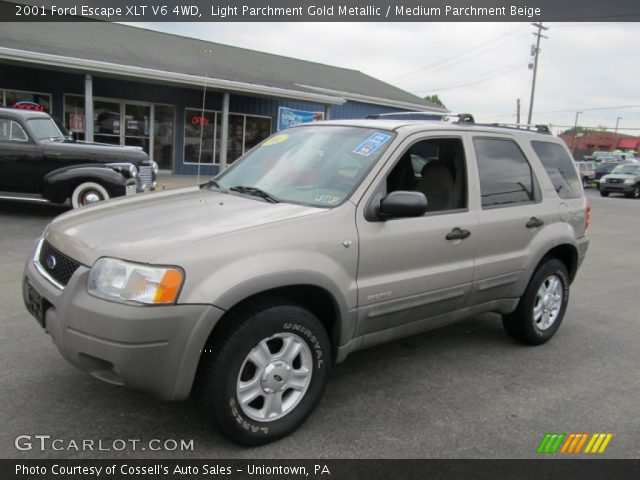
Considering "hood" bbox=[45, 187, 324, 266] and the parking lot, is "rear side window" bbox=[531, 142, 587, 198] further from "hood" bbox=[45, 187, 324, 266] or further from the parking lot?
"hood" bbox=[45, 187, 324, 266]

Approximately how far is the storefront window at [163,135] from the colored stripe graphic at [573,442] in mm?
17944

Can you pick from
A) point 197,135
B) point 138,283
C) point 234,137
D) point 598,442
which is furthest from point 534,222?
point 234,137

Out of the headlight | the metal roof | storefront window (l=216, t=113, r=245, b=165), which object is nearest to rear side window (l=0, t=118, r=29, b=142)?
the metal roof

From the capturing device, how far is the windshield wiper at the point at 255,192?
3.50m

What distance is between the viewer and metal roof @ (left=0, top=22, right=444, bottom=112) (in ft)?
48.8

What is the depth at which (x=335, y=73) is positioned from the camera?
28.7 m

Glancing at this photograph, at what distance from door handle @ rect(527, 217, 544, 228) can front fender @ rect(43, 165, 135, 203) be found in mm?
7834

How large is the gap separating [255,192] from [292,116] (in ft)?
61.2

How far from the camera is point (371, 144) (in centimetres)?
371

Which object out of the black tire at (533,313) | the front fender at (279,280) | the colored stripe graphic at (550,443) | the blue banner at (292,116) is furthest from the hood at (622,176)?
the front fender at (279,280)

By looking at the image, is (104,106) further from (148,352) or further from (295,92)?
(148,352)

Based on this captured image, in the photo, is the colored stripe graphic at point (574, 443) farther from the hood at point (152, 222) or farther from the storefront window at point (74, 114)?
the storefront window at point (74, 114)

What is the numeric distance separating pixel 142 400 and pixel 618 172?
2902 centimetres
